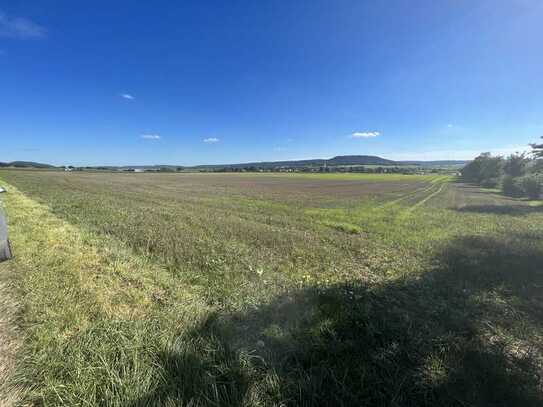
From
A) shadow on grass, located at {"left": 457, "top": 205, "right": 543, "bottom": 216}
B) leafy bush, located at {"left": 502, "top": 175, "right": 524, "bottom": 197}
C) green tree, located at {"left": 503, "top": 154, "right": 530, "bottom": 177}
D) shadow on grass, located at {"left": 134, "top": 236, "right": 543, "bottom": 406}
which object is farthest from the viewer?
green tree, located at {"left": 503, "top": 154, "right": 530, "bottom": 177}

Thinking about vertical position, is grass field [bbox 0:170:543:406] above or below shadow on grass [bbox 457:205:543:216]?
above

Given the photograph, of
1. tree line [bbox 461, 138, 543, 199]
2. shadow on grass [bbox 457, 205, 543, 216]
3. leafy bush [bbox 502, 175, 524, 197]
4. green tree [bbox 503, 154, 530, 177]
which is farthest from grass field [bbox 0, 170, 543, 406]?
green tree [bbox 503, 154, 530, 177]

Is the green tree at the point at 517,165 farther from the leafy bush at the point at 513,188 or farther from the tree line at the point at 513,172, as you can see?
the leafy bush at the point at 513,188

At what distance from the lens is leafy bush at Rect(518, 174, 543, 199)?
30000 millimetres

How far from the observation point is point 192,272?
19.1 ft

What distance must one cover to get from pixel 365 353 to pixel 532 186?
43367 mm

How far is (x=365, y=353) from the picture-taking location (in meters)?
3.17

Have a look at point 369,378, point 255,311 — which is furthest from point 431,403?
point 255,311

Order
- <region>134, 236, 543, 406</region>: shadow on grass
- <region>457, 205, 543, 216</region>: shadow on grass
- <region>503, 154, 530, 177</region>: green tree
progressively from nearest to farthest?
1. <region>134, 236, 543, 406</region>: shadow on grass
2. <region>457, 205, 543, 216</region>: shadow on grass
3. <region>503, 154, 530, 177</region>: green tree

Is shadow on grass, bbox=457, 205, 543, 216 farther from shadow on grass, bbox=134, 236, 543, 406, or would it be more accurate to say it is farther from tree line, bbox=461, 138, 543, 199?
shadow on grass, bbox=134, 236, 543, 406

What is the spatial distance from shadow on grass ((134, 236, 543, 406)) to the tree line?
32535 mm

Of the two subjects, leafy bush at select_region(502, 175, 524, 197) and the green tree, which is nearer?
leafy bush at select_region(502, 175, 524, 197)

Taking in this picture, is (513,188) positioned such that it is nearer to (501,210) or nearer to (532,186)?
(532,186)

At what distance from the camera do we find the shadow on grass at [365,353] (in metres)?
2.54
